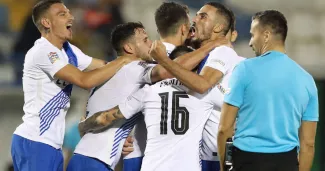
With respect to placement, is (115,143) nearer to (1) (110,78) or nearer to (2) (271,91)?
(1) (110,78)

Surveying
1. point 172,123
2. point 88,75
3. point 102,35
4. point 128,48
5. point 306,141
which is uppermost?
point 102,35

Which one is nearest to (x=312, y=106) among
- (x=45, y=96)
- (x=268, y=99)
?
(x=268, y=99)

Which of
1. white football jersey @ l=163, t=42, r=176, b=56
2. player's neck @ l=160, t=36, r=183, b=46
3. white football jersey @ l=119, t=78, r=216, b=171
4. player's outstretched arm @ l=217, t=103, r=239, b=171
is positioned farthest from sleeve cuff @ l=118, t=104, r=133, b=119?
player's outstretched arm @ l=217, t=103, r=239, b=171

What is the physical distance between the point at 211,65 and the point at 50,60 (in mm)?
1229

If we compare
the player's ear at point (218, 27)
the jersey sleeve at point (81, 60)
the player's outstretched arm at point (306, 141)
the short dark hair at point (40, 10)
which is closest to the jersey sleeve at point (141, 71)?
the player's ear at point (218, 27)

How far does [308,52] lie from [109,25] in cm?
298

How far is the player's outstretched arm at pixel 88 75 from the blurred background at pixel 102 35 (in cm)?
421

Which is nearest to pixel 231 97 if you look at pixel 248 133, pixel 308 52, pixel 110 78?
pixel 248 133

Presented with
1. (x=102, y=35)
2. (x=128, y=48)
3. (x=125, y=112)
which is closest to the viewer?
(x=125, y=112)

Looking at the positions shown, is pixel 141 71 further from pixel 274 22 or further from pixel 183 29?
pixel 274 22

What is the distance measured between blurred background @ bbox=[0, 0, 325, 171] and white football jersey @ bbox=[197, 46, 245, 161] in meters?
4.35

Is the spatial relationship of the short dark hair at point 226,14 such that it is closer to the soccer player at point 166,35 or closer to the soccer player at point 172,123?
the soccer player at point 166,35

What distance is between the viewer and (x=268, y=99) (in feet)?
17.1

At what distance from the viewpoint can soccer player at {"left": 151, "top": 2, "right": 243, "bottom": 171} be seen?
565cm
